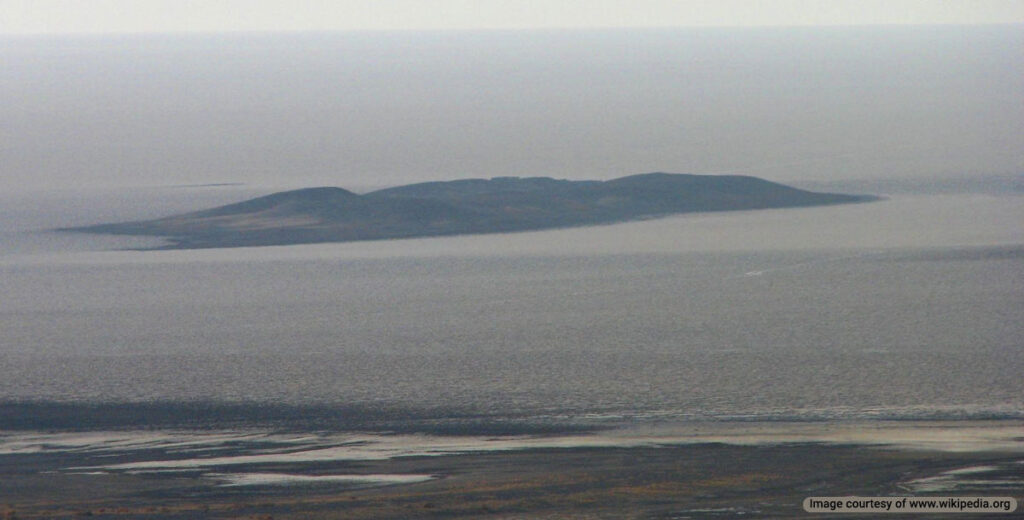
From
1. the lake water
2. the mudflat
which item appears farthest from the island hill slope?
the mudflat

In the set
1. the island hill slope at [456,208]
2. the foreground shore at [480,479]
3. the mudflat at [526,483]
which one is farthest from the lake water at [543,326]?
the mudflat at [526,483]

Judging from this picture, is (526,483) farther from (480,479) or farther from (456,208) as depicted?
(456,208)

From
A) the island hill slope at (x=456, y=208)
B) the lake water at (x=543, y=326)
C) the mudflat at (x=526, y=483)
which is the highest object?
the island hill slope at (x=456, y=208)

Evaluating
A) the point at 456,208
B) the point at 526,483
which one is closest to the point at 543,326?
the point at 526,483

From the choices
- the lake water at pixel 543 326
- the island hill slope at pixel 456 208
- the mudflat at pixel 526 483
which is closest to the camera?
the mudflat at pixel 526 483

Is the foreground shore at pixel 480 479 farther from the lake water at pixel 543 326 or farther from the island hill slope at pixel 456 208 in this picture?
the island hill slope at pixel 456 208

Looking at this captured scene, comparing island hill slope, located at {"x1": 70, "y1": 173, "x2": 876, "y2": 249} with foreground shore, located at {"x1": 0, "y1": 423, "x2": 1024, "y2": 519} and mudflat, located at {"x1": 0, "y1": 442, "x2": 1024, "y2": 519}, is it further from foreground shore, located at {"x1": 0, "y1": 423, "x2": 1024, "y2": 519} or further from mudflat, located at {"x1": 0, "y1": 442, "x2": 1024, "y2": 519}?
mudflat, located at {"x1": 0, "y1": 442, "x2": 1024, "y2": 519}
